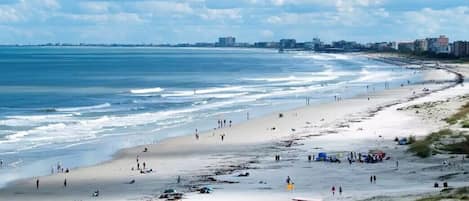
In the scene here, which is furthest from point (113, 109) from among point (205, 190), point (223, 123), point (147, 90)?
point (205, 190)

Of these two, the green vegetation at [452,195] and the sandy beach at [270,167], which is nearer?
the green vegetation at [452,195]

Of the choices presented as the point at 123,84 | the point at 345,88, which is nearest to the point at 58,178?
the point at 345,88

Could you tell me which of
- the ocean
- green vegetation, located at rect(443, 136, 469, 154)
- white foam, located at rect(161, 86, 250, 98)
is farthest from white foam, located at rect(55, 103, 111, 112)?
green vegetation, located at rect(443, 136, 469, 154)

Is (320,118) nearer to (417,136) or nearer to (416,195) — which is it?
(417,136)

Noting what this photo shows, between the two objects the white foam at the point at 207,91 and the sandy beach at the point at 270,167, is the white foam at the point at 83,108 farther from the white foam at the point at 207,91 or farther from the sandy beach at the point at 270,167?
the sandy beach at the point at 270,167

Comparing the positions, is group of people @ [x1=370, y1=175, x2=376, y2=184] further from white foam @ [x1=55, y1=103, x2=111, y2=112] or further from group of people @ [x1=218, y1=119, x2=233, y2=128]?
white foam @ [x1=55, y1=103, x2=111, y2=112]

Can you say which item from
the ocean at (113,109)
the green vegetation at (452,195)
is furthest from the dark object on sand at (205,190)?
the ocean at (113,109)

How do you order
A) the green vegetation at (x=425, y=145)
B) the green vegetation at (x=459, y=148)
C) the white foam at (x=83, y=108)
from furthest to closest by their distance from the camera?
the white foam at (x=83, y=108) < the green vegetation at (x=425, y=145) < the green vegetation at (x=459, y=148)

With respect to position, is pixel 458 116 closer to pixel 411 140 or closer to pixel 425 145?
pixel 411 140
